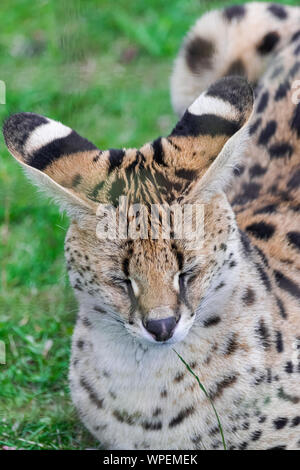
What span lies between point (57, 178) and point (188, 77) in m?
2.38

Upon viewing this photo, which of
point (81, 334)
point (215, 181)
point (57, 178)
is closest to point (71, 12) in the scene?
point (57, 178)

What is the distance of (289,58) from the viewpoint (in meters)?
4.59

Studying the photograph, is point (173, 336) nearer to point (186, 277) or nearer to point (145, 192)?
point (186, 277)

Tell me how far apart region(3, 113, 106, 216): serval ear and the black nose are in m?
0.48

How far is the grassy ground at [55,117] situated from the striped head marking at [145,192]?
288mm

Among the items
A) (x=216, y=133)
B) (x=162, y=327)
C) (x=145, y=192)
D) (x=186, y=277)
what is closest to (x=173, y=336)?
(x=162, y=327)

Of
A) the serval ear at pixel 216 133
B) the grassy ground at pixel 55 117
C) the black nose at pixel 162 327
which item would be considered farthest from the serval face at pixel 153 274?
the grassy ground at pixel 55 117

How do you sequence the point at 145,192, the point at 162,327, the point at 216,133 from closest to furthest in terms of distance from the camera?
the point at 162,327, the point at 145,192, the point at 216,133

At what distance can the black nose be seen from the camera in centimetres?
273

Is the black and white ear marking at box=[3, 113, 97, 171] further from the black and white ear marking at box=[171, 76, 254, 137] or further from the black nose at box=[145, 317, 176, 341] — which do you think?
the black nose at box=[145, 317, 176, 341]

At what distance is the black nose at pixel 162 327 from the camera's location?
273 cm

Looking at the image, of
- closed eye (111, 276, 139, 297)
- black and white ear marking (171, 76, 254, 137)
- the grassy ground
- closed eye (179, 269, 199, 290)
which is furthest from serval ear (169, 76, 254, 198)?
the grassy ground

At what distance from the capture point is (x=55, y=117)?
607 centimetres

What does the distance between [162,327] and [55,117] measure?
362 cm
